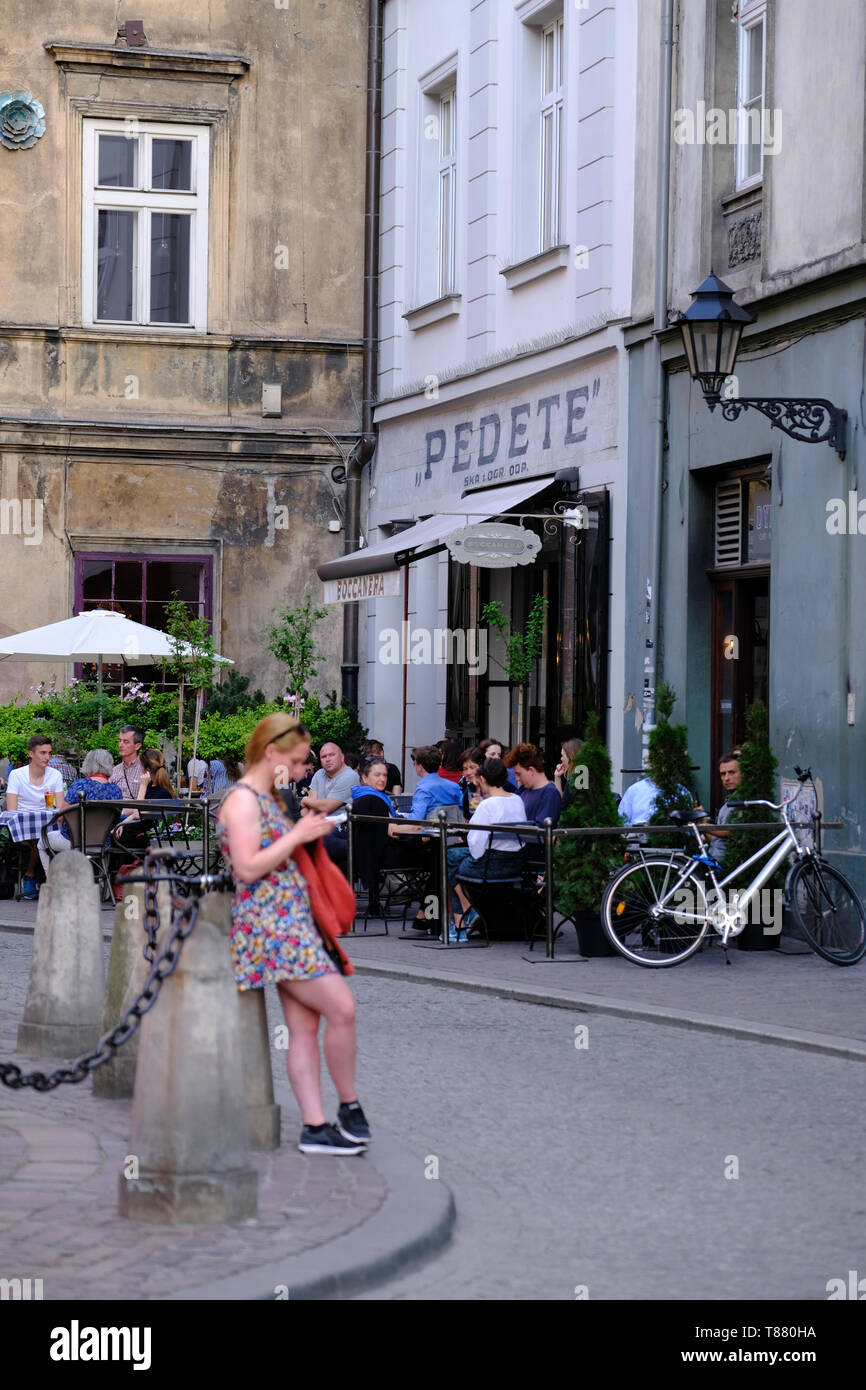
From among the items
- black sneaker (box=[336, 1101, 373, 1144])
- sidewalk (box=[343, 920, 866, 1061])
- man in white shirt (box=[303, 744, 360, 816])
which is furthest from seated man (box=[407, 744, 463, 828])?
black sneaker (box=[336, 1101, 373, 1144])

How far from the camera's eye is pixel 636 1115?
27.7 ft

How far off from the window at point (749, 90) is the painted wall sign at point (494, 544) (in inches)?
145

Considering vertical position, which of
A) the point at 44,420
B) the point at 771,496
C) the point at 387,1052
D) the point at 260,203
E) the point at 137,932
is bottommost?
the point at 387,1052

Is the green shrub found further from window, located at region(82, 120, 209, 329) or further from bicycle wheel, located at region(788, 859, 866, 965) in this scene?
window, located at region(82, 120, 209, 329)

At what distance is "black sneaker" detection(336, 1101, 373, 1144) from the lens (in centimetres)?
741

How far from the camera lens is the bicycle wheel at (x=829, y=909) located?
13281 millimetres

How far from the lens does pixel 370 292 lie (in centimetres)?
2372

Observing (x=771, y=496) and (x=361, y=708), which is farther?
(x=361, y=708)

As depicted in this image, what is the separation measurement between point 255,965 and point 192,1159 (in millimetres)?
1191

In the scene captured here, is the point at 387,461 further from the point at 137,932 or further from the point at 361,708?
the point at 137,932

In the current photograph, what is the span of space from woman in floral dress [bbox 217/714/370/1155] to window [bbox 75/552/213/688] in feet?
52.8

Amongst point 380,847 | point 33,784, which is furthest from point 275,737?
point 33,784

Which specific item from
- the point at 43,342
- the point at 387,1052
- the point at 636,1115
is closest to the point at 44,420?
the point at 43,342

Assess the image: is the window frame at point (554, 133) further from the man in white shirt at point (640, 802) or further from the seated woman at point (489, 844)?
the seated woman at point (489, 844)
